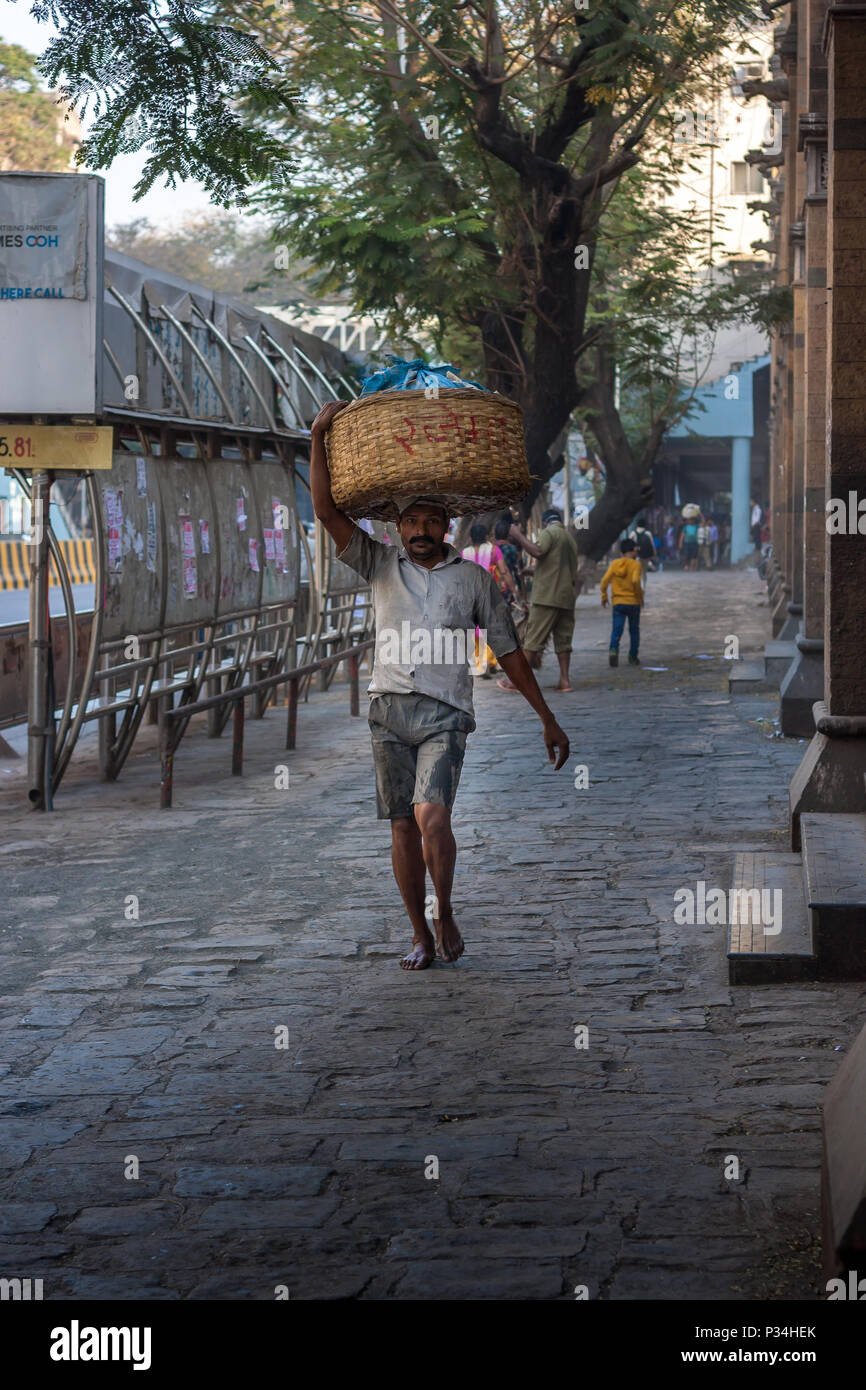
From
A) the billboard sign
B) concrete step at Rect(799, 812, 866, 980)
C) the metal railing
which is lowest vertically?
concrete step at Rect(799, 812, 866, 980)

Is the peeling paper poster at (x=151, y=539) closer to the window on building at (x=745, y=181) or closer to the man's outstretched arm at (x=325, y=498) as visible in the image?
the man's outstretched arm at (x=325, y=498)

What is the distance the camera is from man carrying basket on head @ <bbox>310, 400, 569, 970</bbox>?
6102 millimetres

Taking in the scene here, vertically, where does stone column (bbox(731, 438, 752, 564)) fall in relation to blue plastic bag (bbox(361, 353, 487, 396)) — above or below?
above

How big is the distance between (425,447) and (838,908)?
6.96 feet

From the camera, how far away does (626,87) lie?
1508 centimetres

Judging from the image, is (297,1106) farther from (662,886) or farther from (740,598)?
(740,598)

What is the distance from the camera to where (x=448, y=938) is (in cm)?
630

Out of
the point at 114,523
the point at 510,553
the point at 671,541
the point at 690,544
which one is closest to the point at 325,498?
the point at 114,523

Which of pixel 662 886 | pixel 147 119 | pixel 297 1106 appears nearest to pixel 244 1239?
pixel 297 1106

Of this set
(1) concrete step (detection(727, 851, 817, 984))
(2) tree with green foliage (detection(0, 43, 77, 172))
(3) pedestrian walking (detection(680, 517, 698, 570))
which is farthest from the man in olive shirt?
(3) pedestrian walking (detection(680, 517, 698, 570))

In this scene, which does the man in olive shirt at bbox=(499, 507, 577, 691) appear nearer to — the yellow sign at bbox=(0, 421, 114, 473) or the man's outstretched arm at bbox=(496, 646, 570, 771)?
the yellow sign at bbox=(0, 421, 114, 473)

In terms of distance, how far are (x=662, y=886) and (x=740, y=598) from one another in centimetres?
2701

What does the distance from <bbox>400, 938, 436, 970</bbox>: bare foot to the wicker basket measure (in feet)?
5.37

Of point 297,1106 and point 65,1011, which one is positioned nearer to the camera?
point 297,1106
